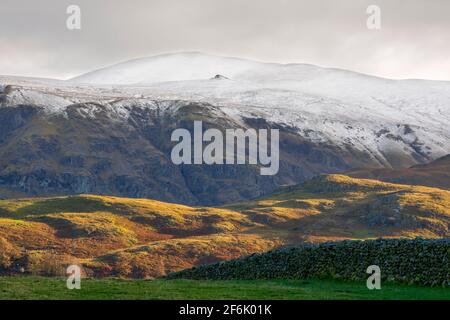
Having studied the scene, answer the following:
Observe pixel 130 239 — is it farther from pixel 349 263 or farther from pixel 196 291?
pixel 196 291

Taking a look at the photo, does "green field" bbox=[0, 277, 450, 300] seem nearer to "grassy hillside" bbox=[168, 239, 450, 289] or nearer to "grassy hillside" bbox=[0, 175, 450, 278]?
"grassy hillside" bbox=[168, 239, 450, 289]

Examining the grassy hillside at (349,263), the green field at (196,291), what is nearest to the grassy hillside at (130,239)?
the grassy hillside at (349,263)

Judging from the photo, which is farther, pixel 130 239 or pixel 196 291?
pixel 130 239

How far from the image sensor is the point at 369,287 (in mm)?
59781

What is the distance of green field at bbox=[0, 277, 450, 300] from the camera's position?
161 feet

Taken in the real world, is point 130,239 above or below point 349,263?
below

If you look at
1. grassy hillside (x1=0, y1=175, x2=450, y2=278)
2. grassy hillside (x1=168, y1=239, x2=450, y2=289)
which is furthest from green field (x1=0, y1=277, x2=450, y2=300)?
grassy hillside (x1=0, y1=175, x2=450, y2=278)

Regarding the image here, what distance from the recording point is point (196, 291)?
173ft

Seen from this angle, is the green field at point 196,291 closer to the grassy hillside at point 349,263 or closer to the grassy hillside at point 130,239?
the grassy hillside at point 349,263

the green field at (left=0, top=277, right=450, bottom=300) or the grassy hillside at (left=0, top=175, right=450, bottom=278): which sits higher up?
the green field at (left=0, top=277, right=450, bottom=300)

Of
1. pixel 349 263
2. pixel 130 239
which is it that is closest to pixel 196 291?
pixel 349 263

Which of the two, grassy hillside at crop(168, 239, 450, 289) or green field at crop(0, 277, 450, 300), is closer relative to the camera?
green field at crop(0, 277, 450, 300)
